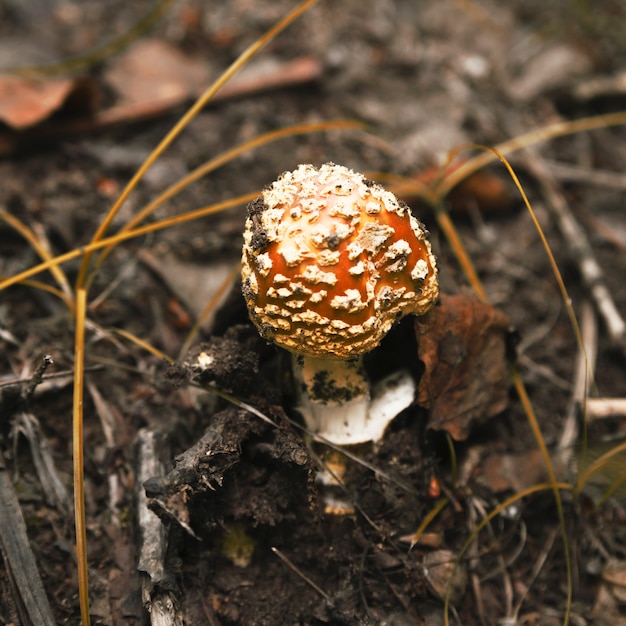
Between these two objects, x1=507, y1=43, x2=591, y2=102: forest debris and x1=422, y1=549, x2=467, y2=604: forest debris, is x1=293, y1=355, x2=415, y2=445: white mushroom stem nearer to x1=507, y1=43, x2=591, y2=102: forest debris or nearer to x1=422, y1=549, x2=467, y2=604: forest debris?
x1=422, y1=549, x2=467, y2=604: forest debris

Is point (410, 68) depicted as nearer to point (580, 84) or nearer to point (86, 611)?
point (580, 84)

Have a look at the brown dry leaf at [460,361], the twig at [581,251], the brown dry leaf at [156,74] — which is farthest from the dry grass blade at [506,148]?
the brown dry leaf at [156,74]

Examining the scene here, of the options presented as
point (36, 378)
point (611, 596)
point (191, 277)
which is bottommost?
point (611, 596)

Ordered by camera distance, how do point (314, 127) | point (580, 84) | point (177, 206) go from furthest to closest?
point (580, 84)
point (177, 206)
point (314, 127)

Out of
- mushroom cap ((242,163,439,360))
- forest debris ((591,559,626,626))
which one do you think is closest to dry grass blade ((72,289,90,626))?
mushroom cap ((242,163,439,360))

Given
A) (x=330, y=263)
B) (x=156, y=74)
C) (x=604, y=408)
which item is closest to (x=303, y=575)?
(x=330, y=263)

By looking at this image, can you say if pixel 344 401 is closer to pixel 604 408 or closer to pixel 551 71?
pixel 604 408

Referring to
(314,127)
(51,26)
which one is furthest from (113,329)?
(51,26)
